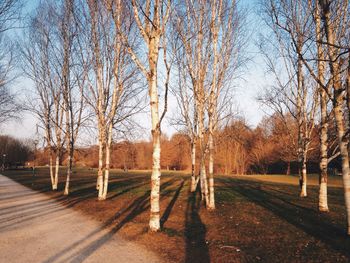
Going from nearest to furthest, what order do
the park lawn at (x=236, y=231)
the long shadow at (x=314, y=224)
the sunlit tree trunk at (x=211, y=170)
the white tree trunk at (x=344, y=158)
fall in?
1. the park lawn at (x=236, y=231)
2. the long shadow at (x=314, y=224)
3. the white tree trunk at (x=344, y=158)
4. the sunlit tree trunk at (x=211, y=170)

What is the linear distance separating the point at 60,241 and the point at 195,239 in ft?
10.8

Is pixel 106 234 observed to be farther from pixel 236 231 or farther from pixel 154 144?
pixel 236 231

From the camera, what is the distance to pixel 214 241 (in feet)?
21.4

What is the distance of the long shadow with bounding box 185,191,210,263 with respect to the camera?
546 centimetres

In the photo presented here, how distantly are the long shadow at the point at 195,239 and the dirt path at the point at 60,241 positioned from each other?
80 cm

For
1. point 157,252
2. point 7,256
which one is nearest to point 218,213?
point 157,252

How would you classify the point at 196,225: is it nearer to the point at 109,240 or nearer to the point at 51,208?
the point at 109,240

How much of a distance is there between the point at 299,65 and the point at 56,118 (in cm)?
1567

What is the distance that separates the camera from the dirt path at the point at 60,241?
5.40 metres

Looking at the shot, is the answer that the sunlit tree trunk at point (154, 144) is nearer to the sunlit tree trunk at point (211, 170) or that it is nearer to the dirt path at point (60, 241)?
the dirt path at point (60, 241)

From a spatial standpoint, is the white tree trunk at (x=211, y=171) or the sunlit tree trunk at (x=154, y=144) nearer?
the sunlit tree trunk at (x=154, y=144)

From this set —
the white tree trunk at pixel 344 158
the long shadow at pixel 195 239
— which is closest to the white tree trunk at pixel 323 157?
the white tree trunk at pixel 344 158

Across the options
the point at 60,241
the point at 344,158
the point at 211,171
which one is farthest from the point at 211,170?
the point at 60,241

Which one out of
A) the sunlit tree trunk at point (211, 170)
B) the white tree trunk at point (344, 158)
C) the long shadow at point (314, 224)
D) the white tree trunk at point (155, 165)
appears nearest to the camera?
the long shadow at point (314, 224)
